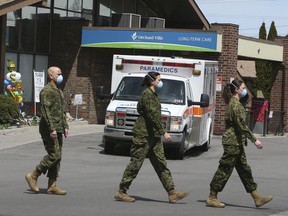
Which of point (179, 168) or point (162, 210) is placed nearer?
point (162, 210)

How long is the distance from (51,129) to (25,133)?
1289 centimetres

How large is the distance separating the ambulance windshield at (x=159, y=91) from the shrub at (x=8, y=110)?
17.8 feet

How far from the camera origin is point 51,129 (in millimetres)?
11227

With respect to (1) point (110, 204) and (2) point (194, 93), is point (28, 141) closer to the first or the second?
(2) point (194, 93)

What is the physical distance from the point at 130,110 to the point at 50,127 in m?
7.78

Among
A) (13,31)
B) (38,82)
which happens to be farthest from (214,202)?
(13,31)

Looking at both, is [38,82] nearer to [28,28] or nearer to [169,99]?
[28,28]

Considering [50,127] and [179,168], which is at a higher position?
[50,127]

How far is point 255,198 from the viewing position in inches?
436

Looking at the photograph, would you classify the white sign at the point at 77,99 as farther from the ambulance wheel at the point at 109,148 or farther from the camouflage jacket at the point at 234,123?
the camouflage jacket at the point at 234,123

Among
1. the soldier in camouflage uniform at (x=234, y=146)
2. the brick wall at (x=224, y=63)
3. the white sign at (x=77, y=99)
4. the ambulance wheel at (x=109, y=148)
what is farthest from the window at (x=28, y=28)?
the soldier in camouflage uniform at (x=234, y=146)

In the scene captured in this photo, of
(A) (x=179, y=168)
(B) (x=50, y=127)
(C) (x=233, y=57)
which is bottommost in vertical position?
(A) (x=179, y=168)

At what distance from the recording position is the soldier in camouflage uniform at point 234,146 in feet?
35.7

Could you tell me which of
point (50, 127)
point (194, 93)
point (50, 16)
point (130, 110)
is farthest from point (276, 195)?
point (50, 16)
